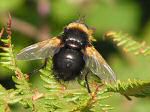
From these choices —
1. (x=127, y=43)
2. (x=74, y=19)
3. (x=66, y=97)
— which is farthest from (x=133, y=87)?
(x=74, y=19)

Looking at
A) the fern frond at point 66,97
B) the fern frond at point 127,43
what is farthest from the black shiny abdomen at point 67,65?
the fern frond at point 127,43

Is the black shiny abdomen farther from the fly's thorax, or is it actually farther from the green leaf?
the green leaf

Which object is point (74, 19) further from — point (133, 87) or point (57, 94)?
point (133, 87)

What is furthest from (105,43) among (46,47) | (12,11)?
(46,47)

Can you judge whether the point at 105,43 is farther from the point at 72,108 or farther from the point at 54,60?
the point at 72,108

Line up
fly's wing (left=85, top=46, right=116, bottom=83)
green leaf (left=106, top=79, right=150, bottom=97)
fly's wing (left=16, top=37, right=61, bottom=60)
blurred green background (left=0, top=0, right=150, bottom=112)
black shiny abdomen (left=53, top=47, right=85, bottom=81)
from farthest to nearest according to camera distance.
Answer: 1. blurred green background (left=0, top=0, right=150, bottom=112)
2. fly's wing (left=16, top=37, right=61, bottom=60)
3. black shiny abdomen (left=53, top=47, right=85, bottom=81)
4. fly's wing (left=85, top=46, right=116, bottom=83)
5. green leaf (left=106, top=79, right=150, bottom=97)

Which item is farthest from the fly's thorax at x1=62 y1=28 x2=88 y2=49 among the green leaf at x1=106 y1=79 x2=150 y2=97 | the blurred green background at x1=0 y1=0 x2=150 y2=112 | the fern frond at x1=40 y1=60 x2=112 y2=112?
the blurred green background at x1=0 y1=0 x2=150 y2=112
